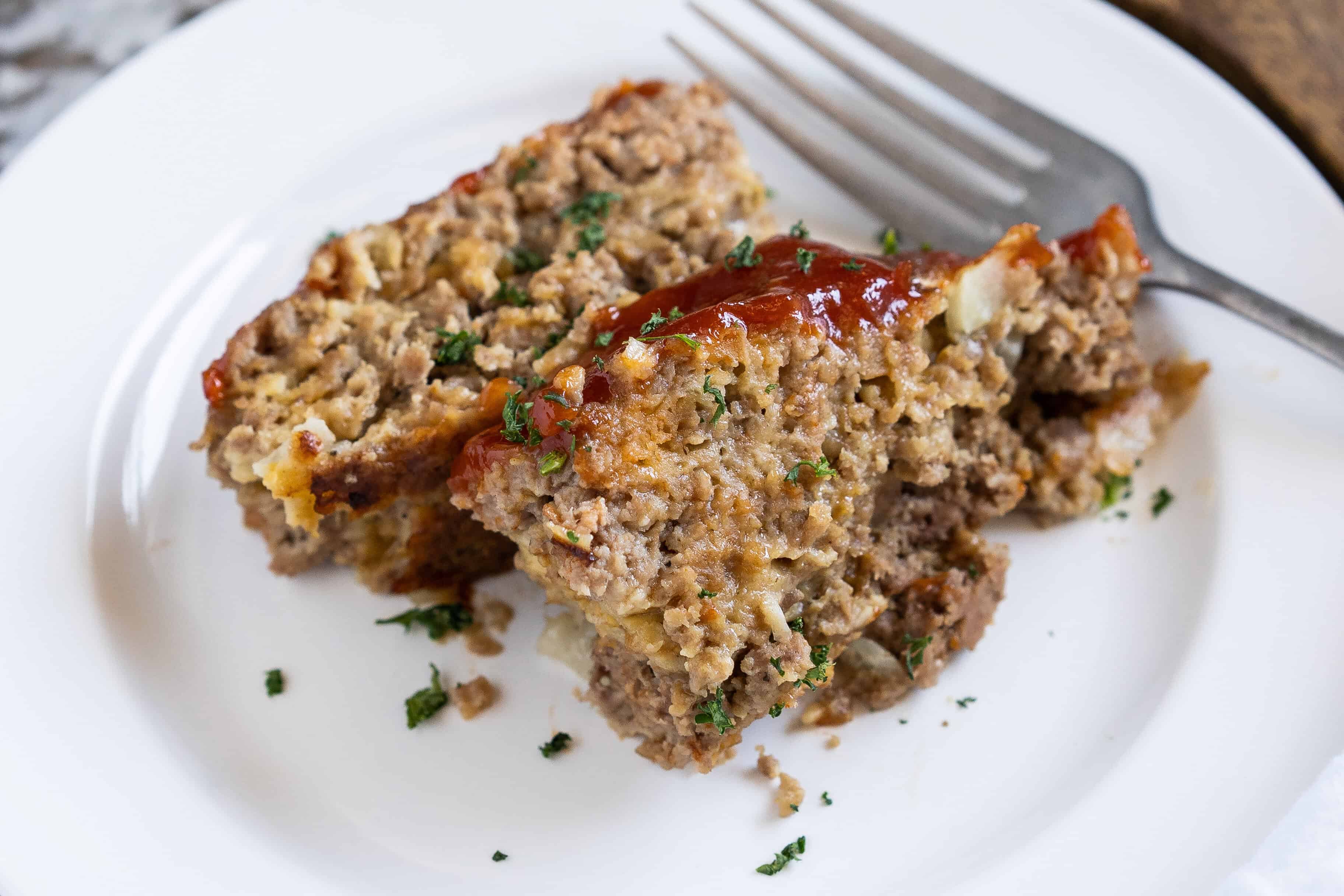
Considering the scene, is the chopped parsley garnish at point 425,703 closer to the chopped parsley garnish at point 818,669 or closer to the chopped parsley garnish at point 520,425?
the chopped parsley garnish at point 520,425

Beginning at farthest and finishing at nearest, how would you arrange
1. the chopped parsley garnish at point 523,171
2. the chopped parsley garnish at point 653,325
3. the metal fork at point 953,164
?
the metal fork at point 953,164 < the chopped parsley garnish at point 523,171 < the chopped parsley garnish at point 653,325

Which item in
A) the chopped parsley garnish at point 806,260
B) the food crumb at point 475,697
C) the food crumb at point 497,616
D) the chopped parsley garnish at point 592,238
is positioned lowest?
the food crumb at point 475,697

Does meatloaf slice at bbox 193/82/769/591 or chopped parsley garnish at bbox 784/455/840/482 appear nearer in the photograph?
chopped parsley garnish at bbox 784/455/840/482

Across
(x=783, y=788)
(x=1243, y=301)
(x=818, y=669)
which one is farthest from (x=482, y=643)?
(x=1243, y=301)

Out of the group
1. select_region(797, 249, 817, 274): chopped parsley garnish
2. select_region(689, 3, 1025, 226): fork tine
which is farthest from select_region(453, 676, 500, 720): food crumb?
select_region(689, 3, 1025, 226): fork tine

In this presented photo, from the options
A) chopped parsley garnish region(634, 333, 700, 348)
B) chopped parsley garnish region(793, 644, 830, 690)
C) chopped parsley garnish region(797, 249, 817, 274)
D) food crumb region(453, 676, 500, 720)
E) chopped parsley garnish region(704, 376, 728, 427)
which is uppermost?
chopped parsley garnish region(797, 249, 817, 274)

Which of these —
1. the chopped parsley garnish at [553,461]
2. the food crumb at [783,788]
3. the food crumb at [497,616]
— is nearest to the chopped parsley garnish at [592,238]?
the chopped parsley garnish at [553,461]

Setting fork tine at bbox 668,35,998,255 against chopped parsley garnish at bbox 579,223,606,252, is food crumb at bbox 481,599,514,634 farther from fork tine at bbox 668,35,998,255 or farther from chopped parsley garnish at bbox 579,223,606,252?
fork tine at bbox 668,35,998,255
